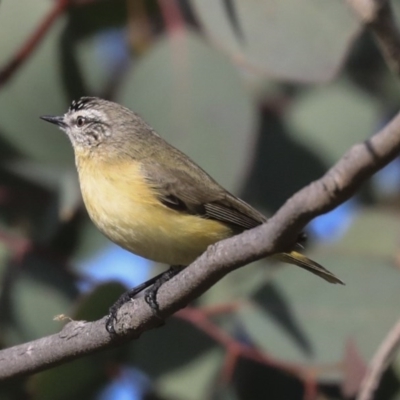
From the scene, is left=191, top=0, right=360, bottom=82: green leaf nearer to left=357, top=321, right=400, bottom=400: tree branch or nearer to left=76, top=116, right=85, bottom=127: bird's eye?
left=76, top=116, right=85, bottom=127: bird's eye

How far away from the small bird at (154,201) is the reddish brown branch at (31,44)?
0.95 feet

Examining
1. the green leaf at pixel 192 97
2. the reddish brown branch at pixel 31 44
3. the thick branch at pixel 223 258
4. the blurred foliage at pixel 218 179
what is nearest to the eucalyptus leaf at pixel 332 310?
the blurred foliage at pixel 218 179

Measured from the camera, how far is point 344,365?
2910 millimetres

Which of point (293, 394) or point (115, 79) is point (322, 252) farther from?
point (115, 79)

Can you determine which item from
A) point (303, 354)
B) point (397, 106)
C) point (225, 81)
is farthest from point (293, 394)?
point (397, 106)

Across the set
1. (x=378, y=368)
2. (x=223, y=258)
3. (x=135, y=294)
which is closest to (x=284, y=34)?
(x=135, y=294)

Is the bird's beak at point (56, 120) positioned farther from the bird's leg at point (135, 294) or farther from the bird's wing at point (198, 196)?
the bird's leg at point (135, 294)

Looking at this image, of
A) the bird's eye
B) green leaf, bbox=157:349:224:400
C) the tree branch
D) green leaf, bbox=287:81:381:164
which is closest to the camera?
the tree branch

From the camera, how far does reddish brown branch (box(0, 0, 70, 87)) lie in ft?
10.8

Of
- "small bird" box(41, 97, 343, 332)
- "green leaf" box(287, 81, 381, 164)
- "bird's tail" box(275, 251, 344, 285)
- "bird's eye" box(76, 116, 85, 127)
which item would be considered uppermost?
"green leaf" box(287, 81, 381, 164)

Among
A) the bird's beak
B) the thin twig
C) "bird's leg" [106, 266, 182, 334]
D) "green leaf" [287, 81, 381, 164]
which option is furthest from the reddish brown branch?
the thin twig

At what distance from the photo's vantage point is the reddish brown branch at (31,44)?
10.8 feet

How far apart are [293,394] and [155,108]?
3.69 feet

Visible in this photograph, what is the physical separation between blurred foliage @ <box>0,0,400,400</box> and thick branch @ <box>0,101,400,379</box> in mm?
467
